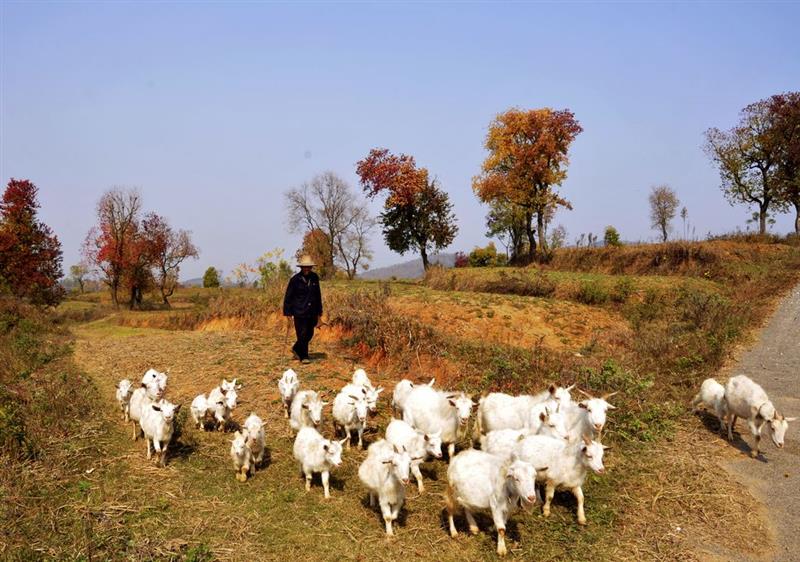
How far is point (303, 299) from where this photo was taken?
1397 centimetres

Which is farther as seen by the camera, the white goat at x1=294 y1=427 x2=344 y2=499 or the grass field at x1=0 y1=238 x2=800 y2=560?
the white goat at x1=294 y1=427 x2=344 y2=499

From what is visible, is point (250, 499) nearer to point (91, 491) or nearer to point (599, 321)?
point (91, 491)

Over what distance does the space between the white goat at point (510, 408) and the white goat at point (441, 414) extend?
433 mm

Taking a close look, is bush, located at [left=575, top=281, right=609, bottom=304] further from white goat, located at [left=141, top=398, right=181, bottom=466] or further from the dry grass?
white goat, located at [left=141, top=398, right=181, bottom=466]

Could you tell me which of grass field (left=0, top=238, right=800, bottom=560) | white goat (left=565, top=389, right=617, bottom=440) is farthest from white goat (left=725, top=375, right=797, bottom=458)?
white goat (left=565, top=389, right=617, bottom=440)

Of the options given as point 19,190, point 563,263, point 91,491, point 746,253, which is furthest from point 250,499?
point 19,190

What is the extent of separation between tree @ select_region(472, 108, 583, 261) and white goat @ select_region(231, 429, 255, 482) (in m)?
38.4

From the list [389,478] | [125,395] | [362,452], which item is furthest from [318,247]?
[389,478]

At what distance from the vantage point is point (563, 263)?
40938 mm

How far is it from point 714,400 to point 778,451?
1.53 meters

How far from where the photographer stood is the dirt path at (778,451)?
270 inches

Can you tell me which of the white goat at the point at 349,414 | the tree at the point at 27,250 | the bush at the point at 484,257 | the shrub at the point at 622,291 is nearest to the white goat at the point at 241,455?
the white goat at the point at 349,414

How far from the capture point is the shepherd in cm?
1392

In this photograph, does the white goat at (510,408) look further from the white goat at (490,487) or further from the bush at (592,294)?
the bush at (592,294)
